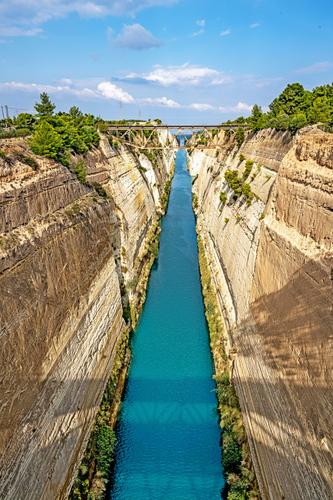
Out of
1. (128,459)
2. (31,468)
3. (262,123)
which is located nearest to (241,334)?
(128,459)

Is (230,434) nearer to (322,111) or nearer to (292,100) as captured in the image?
(322,111)

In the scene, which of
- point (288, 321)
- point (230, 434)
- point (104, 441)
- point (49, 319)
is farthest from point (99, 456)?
point (288, 321)

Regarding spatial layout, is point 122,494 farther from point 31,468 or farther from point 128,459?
point 31,468

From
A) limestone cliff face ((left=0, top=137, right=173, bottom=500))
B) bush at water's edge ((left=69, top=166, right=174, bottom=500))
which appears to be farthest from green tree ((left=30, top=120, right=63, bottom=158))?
bush at water's edge ((left=69, top=166, right=174, bottom=500))

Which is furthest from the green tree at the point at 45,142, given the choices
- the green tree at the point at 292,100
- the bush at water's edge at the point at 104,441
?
the green tree at the point at 292,100

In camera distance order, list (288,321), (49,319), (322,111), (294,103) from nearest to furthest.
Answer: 1. (49,319)
2. (288,321)
3. (322,111)
4. (294,103)

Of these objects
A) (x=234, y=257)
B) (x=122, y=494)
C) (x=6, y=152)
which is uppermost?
(x=6, y=152)

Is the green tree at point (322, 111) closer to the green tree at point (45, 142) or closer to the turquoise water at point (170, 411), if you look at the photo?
the turquoise water at point (170, 411)
